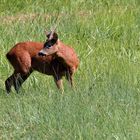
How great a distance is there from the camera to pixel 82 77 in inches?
363

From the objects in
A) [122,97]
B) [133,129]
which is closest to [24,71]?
[122,97]

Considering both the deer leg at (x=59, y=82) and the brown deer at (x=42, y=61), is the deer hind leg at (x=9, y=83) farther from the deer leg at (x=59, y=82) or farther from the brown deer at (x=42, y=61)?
the deer leg at (x=59, y=82)

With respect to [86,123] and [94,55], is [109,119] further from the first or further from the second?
[94,55]

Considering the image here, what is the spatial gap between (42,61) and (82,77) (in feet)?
1.86

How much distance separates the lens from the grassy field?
686cm

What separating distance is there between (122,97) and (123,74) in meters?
1.32

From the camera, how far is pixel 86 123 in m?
6.85

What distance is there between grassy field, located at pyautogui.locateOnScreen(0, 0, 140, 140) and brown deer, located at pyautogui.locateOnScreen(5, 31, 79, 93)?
0.16 metres

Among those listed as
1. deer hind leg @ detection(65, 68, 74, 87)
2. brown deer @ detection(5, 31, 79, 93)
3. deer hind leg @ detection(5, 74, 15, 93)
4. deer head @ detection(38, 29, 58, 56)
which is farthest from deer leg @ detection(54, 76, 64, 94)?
deer hind leg @ detection(5, 74, 15, 93)

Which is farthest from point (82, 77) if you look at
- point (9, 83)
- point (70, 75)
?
point (9, 83)

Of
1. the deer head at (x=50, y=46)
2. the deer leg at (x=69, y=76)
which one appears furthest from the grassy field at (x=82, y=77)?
the deer head at (x=50, y=46)

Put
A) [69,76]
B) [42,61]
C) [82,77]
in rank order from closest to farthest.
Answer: [69,76]
[42,61]
[82,77]

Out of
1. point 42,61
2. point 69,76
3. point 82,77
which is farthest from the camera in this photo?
point 82,77

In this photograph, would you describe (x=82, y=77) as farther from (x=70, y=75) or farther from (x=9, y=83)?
(x=9, y=83)
